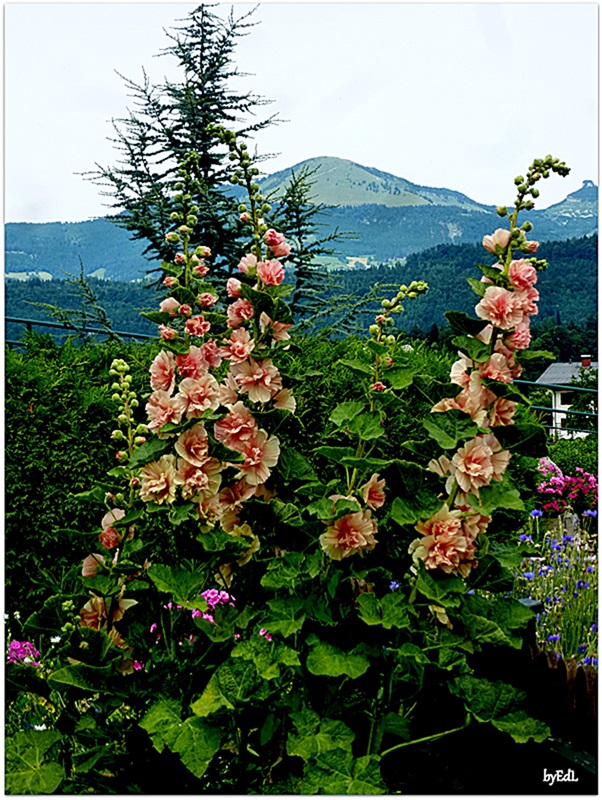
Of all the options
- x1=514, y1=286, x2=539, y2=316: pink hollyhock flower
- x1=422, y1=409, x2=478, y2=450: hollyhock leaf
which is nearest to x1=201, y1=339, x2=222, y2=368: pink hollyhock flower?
x1=422, y1=409, x2=478, y2=450: hollyhock leaf

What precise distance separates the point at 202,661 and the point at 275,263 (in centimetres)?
108

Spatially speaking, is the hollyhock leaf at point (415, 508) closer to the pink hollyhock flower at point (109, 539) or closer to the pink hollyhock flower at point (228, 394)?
the pink hollyhock flower at point (228, 394)

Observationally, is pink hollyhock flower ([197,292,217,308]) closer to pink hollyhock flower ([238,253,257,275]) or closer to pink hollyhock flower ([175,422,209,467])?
pink hollyhock flower ([238,253,257,275])

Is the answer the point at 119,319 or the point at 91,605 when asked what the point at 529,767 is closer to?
the point at 91,605

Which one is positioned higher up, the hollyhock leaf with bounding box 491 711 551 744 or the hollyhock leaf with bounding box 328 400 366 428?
the hollyhock leaf with bounding box 328 400 366 428

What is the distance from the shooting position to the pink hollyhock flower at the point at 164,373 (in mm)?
1958

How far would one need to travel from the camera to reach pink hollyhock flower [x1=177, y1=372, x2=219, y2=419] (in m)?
1.90

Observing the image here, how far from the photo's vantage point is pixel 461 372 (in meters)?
1.99

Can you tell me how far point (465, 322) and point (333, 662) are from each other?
0.92 metres

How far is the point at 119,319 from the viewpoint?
7.35 meters

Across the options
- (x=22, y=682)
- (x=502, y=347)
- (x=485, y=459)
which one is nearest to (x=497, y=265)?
(x=502, y=347)

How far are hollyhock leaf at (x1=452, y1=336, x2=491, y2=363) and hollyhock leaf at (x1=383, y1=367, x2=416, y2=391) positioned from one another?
0.58 feet

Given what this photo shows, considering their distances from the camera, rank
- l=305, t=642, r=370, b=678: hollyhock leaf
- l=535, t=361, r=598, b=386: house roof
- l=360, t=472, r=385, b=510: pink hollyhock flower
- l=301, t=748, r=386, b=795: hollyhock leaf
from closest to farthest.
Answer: l=301, t=748, r=386, b=795: hollyhock leaf, l=305, t=642, r=370, b=678: hollyhock leaf, l=360, t=472, r=385, b=510: pink hollyhock flower, l=535, t=361, r=598, b=386: house roof

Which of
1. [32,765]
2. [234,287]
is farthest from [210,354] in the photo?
[32,765]
